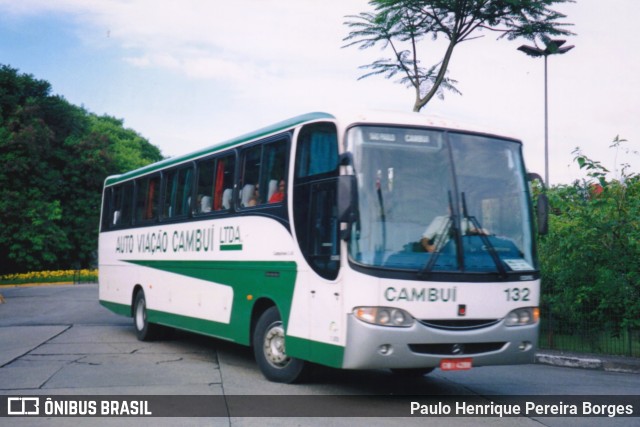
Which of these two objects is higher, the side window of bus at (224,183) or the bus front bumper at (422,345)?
the side window of bus at (224,183)

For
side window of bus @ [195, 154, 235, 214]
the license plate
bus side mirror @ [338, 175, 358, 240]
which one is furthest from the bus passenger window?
the license plate

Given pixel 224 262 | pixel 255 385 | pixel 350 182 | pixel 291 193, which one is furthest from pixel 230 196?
pixel 350 182

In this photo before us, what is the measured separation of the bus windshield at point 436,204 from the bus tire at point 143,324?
26.4ft

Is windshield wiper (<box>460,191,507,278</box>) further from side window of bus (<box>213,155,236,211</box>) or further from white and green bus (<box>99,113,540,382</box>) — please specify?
side window of bus (<box>213,155,236,211</box>)

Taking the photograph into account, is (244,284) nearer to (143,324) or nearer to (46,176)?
(143,324)

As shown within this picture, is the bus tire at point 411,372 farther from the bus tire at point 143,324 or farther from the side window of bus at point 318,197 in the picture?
the bus tire at point 143,324

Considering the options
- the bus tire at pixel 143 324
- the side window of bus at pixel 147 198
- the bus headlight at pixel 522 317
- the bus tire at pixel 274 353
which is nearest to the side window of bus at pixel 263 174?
the bus tire at pixel 274 353

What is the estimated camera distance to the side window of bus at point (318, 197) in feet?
29.0

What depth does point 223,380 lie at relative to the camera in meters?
10.4

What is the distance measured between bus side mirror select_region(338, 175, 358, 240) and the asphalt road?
2.02m

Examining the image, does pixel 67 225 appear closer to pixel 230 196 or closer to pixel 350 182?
pixel 230 196

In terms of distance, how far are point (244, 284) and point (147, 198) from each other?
5319 millimetres

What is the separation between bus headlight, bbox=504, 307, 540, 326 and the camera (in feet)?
29.1

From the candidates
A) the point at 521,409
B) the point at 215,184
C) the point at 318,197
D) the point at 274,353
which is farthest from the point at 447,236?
the point at 215,184
